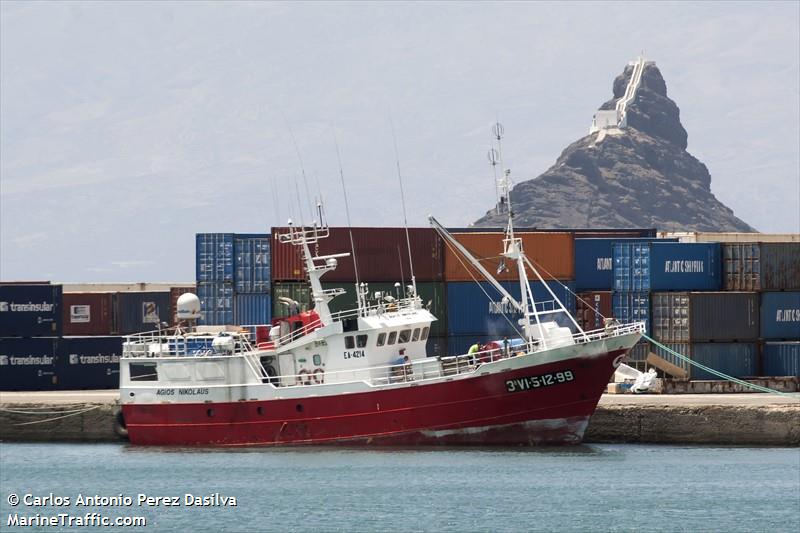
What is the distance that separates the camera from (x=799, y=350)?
2295 inches

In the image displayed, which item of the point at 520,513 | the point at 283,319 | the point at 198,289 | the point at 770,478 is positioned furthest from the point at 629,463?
the point at 198,289

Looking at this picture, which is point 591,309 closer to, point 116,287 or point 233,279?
point 233,279

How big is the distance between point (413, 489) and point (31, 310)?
26254 millimetres

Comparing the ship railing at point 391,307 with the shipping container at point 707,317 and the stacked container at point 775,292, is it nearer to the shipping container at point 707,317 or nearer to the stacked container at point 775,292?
the shipping container at point 707,317

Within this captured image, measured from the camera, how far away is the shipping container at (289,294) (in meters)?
56.3

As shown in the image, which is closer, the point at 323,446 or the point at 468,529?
the point at 468,529

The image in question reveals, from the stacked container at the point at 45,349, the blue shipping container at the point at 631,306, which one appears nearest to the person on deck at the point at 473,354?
the blue shipping container at the point at 631,306

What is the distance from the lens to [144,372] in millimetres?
54375

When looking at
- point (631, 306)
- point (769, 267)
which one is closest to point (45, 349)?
point (631, 306)

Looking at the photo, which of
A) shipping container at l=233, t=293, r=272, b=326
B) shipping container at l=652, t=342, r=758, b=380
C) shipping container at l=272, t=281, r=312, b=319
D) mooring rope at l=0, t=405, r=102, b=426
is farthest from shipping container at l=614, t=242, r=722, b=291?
mooring rope at l=0, t=405, r=102, b=426

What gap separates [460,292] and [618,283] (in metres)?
6.99

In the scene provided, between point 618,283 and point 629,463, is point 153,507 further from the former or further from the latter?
point 618,283

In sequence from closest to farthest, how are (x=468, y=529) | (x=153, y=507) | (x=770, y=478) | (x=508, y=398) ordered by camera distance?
(x=468, y=529), (x=153, y=507), (x=770, y=478), (x=508, y=398)

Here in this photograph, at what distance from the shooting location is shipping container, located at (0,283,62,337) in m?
62.2
